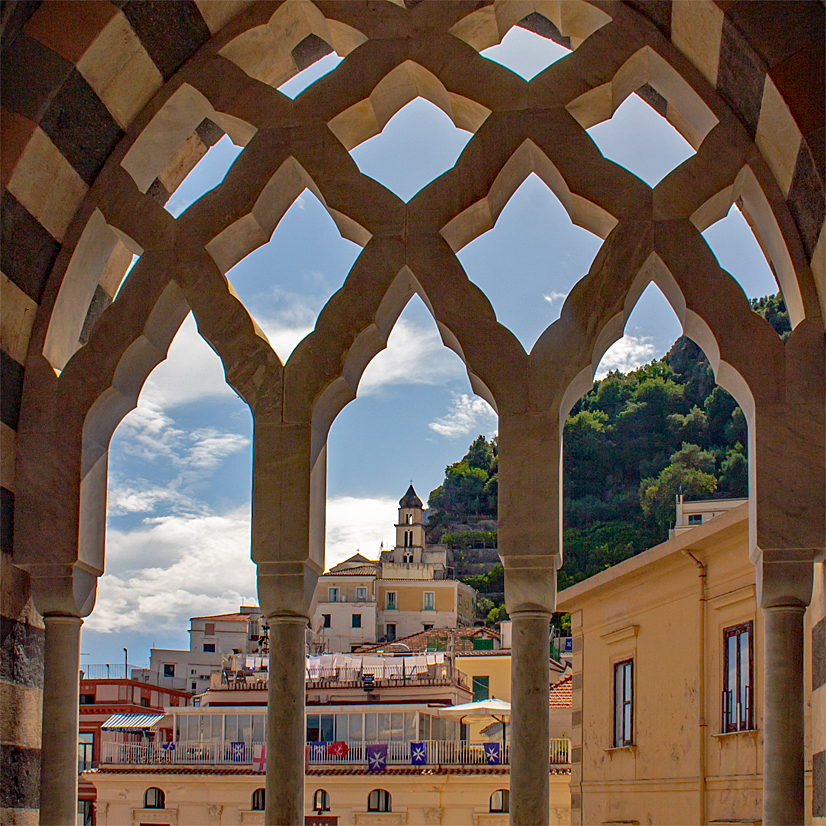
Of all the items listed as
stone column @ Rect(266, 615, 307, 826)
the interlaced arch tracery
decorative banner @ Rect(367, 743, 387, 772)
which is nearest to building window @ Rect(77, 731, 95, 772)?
decorative banner @ Rect(367, 743, 387, 772)

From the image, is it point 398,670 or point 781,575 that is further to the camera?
point 398,670

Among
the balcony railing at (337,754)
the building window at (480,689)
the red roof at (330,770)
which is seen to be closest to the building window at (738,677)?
the red roof at (330,770)

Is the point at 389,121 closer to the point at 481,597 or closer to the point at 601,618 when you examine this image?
the point at 601,618

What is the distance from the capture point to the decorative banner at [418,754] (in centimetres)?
3238

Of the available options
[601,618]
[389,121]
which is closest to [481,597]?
[601,618]

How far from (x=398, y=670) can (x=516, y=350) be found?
37773mm

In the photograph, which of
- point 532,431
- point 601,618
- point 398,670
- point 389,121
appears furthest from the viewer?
point 398,670

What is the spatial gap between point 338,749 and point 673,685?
20.6m

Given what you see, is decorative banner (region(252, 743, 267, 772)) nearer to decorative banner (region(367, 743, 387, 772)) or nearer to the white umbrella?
decorative banner (region(367, 743, 387, 772))

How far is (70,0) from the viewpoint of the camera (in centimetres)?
473

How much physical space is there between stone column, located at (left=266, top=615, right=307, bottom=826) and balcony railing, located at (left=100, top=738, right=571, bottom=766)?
2902 cm

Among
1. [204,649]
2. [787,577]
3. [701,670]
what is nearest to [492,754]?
[701,670]

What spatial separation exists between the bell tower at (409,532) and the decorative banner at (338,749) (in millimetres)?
60079

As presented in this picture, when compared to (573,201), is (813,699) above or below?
below
